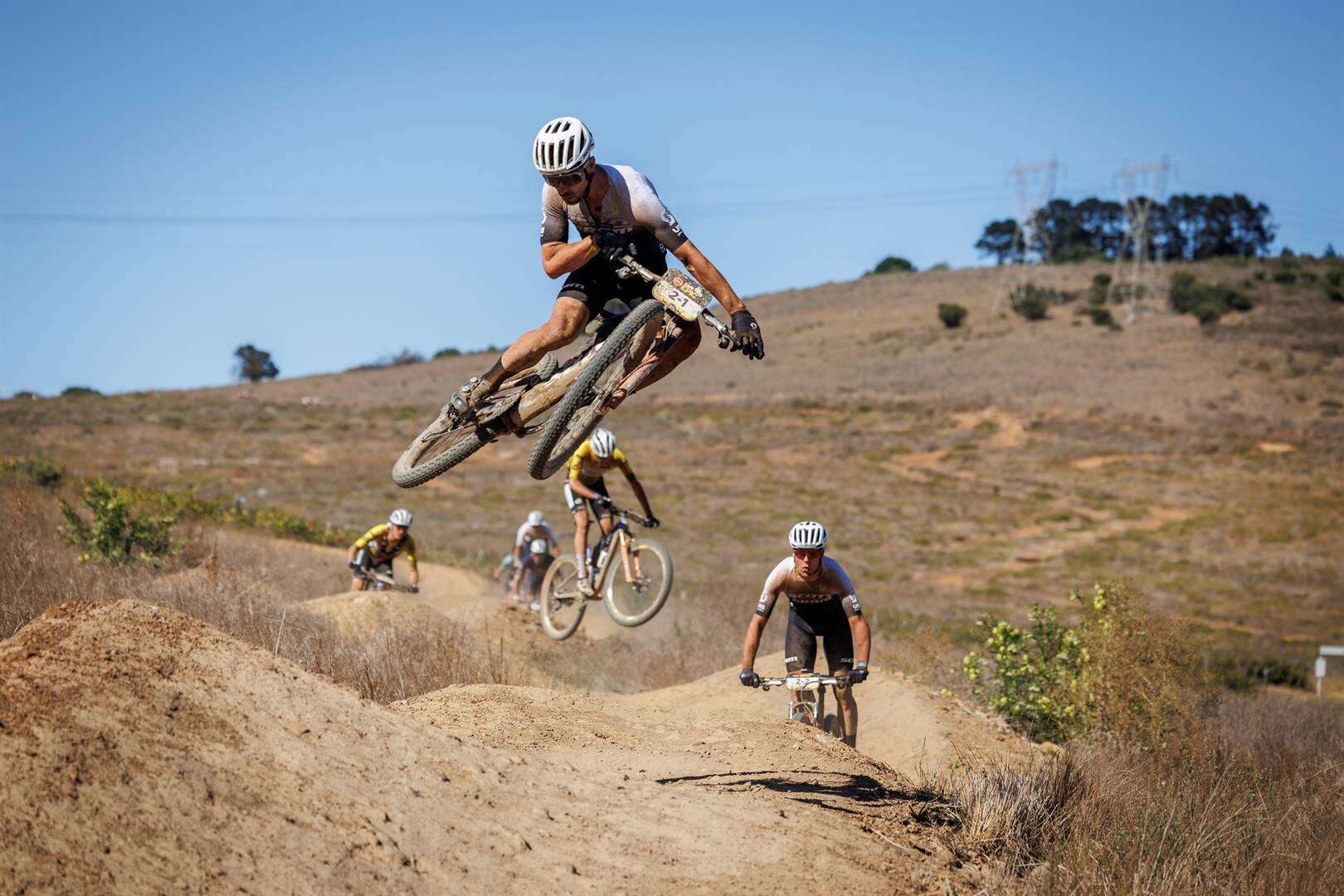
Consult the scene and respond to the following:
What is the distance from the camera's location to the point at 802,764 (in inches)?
369

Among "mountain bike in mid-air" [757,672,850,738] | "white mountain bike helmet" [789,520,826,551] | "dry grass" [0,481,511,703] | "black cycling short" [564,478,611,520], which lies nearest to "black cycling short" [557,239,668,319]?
"white mountain bike helmet" [789,520,826,551]

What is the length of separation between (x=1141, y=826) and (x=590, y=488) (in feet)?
25.2

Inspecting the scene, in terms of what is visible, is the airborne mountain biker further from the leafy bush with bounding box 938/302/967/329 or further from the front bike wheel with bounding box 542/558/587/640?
the leafy bush with bounding box 938/302/967/329

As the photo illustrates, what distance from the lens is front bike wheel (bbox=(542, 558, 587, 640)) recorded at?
15.1m

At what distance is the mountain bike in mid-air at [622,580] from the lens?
46.3 feet

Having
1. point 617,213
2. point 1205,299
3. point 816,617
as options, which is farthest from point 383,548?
point 1205,299

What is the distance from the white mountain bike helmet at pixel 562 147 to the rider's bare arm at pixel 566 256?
1.87 feet

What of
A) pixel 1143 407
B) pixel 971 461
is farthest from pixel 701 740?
pixel 1143 407

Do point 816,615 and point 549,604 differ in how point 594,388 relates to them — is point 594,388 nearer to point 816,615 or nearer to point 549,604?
point 816,615

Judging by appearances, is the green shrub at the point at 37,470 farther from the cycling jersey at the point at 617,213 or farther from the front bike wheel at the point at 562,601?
the cycling jersey at the point at 617,213

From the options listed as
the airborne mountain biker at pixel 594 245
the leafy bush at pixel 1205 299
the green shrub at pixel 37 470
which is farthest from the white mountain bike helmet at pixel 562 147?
the leafy bush at pixel 1205 299

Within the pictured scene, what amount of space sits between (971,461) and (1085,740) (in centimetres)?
4384

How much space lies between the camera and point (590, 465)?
48.5 feet

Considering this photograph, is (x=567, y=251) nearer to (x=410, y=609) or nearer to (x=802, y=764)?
(x=802, y=764)
